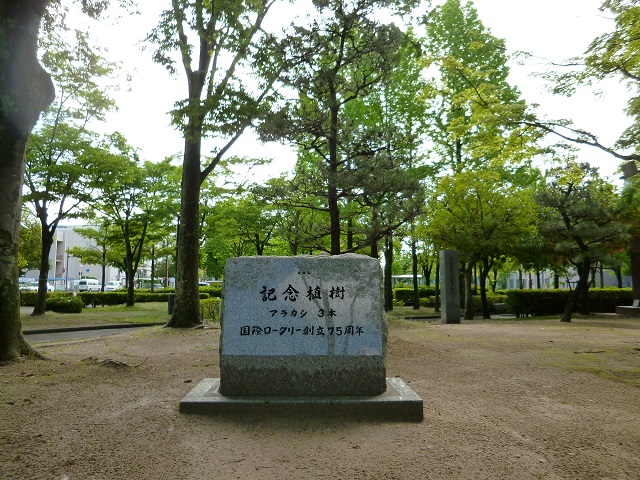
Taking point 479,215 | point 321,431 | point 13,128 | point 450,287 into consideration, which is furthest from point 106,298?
point 321,431

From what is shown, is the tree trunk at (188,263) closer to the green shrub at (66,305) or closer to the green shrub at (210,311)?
the green shrub at (210,311)

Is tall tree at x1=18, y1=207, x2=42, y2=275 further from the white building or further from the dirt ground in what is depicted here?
the white building

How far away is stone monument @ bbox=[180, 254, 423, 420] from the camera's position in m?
4.08

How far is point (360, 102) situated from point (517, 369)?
49.0 ft

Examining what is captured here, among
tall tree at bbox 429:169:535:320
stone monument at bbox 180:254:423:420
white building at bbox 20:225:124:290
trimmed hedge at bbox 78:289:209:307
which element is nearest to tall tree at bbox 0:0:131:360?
stone monument at bbox 180:254:423:420

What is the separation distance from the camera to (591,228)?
14.4 m

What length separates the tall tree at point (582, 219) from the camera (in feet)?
47.4

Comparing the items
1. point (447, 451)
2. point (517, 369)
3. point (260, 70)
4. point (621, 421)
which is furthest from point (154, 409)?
point (260, 70)

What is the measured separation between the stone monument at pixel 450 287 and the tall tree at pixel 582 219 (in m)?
3.36

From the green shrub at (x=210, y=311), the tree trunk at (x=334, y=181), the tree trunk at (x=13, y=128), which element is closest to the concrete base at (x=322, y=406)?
the tree trunk at (x=13, y=128)

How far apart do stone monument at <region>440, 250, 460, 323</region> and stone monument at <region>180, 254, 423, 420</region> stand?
38.8ft

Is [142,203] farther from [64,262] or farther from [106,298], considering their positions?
[64,262]

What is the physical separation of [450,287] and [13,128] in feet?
44.0

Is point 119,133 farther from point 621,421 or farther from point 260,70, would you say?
point 621,421
